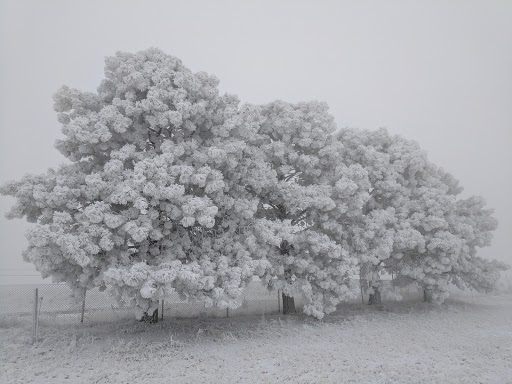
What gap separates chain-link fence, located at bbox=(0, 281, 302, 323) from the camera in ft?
50.1

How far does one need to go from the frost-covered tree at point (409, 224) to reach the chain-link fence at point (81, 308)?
16.5 ft

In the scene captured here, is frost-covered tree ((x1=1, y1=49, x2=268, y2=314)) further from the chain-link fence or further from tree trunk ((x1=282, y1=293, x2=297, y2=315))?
tree trunk ((x1=282, y1=293, x2=297, y2=315))

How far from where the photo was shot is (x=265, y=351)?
37.4 ft

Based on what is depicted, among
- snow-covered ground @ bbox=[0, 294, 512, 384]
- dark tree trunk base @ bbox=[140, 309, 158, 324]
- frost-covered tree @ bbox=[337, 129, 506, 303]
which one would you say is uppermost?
frost-covered tree @ bbox=[337, 129, 506, 303]

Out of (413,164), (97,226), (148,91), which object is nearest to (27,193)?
(97,226)

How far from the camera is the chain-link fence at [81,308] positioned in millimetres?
15273

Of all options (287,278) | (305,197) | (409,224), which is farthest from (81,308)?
(409,224)

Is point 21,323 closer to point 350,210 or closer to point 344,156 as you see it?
point 350,210

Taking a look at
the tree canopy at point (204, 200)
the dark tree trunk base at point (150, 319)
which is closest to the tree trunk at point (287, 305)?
the tree canopy at point (204, 200)

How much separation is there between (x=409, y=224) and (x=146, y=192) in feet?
37.6

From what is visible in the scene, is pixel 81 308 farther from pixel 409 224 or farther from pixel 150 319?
pixel 409 224

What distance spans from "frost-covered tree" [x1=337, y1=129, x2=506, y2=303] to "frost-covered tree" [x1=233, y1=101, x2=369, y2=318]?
153cm

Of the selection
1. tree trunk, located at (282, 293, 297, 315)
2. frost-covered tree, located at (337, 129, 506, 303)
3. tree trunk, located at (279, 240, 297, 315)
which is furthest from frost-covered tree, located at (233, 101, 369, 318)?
tree trunk, located at (282, 293, 297, 315)

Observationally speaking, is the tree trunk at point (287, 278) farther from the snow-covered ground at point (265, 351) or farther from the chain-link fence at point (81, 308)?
the snow-covered ground at point (265, 351)
